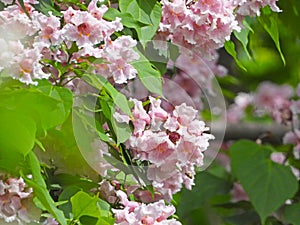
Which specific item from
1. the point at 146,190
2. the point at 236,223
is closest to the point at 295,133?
the point at 236,223

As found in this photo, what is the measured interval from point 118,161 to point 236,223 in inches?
36.6

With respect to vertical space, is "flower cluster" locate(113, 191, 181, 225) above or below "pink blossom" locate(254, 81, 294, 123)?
above

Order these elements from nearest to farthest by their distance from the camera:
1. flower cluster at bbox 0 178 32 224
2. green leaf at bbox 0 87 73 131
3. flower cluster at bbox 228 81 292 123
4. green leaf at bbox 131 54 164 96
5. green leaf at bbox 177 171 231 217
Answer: green leaf at bbox 0 87 73 131, flower cluster at bbox 0 178 32 224, green leaf at bbox 131 54 164 96, green leaf at bbox 177 171 231 217, flower cluster at bbox 228 81 292 123

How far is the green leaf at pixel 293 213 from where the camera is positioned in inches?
78.4

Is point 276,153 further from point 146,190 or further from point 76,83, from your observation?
point 76,83

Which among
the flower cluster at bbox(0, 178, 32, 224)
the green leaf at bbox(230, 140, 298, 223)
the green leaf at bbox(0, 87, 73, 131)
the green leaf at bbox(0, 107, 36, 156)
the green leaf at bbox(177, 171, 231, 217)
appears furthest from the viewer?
the green leaf at bbox(177, 171, 231, 217)

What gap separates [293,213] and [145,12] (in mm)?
901

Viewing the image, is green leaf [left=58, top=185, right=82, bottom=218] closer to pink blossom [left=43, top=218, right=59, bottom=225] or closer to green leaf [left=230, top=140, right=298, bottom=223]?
pink blossom [left=43, top=218, right=59, bottom=225]

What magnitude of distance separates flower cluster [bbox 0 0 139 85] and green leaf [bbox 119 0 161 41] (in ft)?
0.23

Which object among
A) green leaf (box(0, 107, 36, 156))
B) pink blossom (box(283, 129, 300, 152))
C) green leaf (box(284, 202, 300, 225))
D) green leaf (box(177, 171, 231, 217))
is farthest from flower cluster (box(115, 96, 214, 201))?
pink blossom (box(283, 129, 300, 152))

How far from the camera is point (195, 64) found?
1.91 m

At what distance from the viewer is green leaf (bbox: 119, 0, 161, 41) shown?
4.24ft

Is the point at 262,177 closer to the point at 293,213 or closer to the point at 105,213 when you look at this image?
the point at 293,213

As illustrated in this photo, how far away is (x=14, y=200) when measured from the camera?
Result: 1.17 metres
